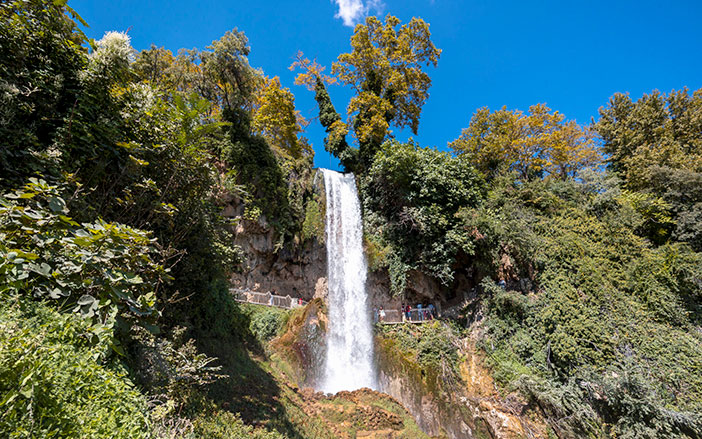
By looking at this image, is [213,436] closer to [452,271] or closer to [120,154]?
[120,154]

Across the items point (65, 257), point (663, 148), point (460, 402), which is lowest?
point (460, 402)

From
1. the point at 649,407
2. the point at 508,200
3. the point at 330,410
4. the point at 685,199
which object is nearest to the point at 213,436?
the point at 330,410

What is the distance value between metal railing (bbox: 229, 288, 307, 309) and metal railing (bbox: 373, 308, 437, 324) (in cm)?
462

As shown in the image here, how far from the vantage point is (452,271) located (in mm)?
13641

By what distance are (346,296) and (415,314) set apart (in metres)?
3.68

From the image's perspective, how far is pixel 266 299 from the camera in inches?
574

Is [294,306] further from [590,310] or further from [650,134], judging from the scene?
[650,134]

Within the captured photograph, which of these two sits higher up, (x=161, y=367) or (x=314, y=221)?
(x=314, y=221)

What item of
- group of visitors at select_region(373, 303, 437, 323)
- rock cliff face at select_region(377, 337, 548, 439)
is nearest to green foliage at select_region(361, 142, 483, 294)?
group of visitors at select_region(373, 303, 437, 323)

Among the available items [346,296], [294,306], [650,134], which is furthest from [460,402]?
Answer: [650,134]

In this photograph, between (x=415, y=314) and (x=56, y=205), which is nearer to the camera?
(x=56, y=205)

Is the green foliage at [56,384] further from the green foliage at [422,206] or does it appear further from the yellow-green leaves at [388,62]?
the yellow-green leaves at [388,62]

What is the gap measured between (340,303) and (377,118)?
1156cm

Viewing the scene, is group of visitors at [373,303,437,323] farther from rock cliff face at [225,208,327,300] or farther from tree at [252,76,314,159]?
tree at [252,76,314,159]
